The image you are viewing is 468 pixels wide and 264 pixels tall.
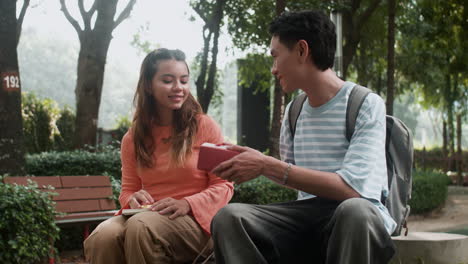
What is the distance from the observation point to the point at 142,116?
3.50 metres

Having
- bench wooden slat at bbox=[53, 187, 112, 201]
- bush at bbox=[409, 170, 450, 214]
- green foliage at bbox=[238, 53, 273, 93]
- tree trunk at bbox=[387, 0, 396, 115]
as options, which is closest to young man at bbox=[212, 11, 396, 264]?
bench wooden slat at bbox=[53, 187, 112, 201]

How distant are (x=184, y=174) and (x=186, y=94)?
49 cm

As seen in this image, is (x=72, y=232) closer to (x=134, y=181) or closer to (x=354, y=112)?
(x=134, y=181)

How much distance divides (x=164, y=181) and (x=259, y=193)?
5615 mm

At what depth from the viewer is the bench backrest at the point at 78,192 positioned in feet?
21.4

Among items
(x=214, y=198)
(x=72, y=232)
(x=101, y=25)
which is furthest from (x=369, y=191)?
(x=101, y=25)

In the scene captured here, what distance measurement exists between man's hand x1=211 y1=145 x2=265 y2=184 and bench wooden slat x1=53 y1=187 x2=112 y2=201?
4306 mm

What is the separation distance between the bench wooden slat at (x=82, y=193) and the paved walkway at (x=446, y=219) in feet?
21.4

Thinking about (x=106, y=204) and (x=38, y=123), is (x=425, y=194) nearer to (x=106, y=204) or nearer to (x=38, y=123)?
(x=106, y=204)

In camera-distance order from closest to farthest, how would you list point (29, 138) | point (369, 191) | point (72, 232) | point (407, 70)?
point (369, 191)
point (72, 232)
point (29, 138)
point (407, 70)

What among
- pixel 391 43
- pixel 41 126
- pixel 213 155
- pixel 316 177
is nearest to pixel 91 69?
pixel 41 126

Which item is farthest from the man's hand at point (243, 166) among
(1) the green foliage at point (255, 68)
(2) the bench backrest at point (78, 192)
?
(1) the green foliage at point (255, 68)

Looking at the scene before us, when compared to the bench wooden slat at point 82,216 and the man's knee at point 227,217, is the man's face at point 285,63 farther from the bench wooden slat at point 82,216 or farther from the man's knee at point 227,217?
the bench wooden slat at point 82,216

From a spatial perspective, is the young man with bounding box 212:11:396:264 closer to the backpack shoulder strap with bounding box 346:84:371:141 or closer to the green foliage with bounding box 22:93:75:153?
the backpack shoulder strap with bounding box 346:84:371:141
